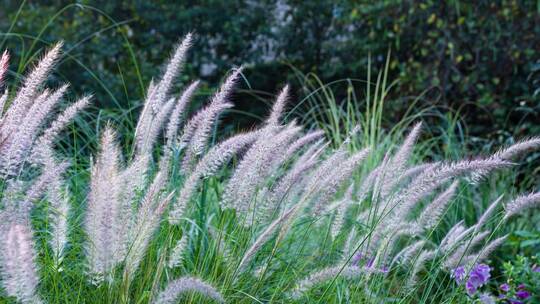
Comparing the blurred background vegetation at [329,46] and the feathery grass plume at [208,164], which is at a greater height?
the feathery grass plume at [208,164]

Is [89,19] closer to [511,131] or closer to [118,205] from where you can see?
[511,131]

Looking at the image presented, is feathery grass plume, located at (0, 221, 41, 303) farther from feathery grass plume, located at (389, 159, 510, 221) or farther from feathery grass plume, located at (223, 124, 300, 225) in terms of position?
feathery grass plume, located at (389, 159, 510, 221)

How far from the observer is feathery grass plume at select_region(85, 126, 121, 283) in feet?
5.93

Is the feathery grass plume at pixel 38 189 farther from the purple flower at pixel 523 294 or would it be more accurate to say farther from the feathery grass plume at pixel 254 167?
the purple flower at pixel 523 294

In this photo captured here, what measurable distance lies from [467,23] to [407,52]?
90 cm

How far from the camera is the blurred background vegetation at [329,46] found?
6926 millimetres

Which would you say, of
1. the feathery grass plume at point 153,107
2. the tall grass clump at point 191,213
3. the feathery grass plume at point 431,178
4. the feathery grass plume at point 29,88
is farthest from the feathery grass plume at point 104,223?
the feathery grass plume at point 431,178

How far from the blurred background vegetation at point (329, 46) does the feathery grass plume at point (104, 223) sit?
3.76 m

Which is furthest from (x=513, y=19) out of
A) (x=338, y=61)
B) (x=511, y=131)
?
(x=338, y=61)

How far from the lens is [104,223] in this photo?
179cm

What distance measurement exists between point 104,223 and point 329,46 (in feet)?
23.7

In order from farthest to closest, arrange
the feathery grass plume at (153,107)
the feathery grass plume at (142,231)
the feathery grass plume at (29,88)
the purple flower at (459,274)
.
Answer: the purple flower at (459,274), the feathery grass plume at (153,107), the feathery grass plume at (29,88), the feathery grass plume at (142,231)

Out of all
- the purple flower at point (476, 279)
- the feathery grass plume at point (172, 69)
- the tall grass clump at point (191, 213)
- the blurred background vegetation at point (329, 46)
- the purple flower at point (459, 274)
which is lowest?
the blurred background vegetation at point (329, 46)

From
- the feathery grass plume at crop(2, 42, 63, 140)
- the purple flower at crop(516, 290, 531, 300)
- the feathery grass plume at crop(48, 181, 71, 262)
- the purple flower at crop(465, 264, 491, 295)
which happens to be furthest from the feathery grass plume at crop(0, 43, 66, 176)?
the purple flower at crop(516, 290, 531, 300)
